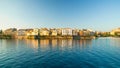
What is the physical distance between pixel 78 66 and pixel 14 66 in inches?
550

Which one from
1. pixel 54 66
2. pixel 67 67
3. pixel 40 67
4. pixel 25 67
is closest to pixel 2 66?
pixel 25 67

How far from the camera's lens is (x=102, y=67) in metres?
29.0

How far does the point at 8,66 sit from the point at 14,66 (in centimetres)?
129

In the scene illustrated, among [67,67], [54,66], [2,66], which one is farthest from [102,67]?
[2,66]

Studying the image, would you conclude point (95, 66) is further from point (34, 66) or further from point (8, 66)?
point (8, 66)

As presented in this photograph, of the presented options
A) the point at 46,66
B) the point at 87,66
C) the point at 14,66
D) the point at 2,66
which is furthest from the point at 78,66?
the point at 2,66

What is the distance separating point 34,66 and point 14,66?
4307mm

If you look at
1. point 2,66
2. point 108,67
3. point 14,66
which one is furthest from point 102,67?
point 2,66

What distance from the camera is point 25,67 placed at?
93.9 feet

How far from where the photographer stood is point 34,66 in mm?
29656

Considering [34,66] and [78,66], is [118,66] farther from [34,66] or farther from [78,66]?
[34,66]

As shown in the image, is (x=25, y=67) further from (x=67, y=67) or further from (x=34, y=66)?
(x=67, y=67)

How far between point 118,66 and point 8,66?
78.5ft

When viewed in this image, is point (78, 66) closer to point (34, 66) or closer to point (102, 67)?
point (102, 67)
